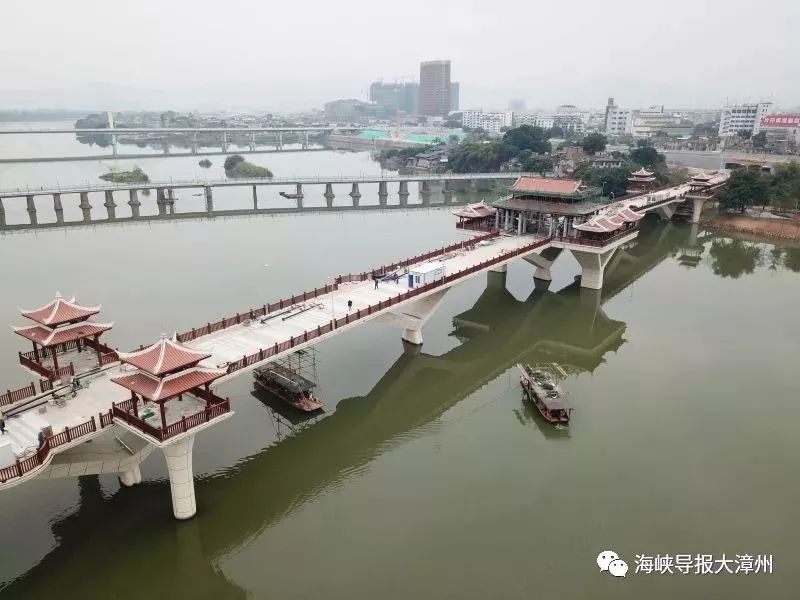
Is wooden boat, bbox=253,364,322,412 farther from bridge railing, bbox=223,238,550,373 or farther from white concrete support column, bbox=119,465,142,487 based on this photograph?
white concrete support column, bbox=119,465,142,487

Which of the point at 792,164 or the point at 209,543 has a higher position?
the point at 792,164

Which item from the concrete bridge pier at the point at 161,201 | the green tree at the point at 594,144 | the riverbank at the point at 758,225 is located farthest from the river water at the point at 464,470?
the green tree at the point at 594,144

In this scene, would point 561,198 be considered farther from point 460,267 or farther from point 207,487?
point 207,487

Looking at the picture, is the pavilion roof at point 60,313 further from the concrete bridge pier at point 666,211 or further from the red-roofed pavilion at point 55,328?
the concrete bridge pier at point 666,211

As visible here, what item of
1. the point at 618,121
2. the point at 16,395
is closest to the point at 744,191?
the point at 16,395

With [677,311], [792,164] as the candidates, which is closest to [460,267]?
[677,311]

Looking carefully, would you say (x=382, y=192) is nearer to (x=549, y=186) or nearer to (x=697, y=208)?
(x=697, y=208)

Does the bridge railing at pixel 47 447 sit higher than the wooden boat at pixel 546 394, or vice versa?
the bridge railing at pixel 47 447

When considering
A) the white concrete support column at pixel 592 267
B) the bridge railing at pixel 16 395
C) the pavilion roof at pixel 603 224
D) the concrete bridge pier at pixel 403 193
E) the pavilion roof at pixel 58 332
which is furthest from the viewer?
the concrete bridge pier at pixel 403 193
